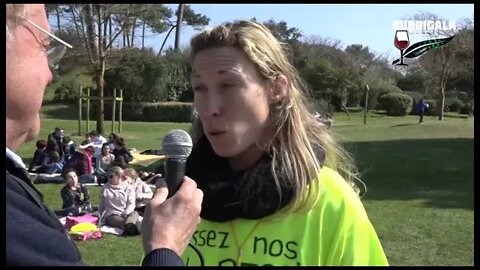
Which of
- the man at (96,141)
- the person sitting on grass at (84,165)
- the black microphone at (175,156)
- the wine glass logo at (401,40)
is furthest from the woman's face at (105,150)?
the black microphone at (175,156)

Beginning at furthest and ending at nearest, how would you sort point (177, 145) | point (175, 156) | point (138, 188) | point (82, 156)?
1. point (82, 156)
2. point (138, 188)
3. point (177, 145)
4. point (175, 156)

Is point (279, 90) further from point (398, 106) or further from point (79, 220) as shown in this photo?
point (398, 106)

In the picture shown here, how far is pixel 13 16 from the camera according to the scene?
4.95ft

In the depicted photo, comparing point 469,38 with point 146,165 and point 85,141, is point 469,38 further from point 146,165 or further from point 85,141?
point 85,141

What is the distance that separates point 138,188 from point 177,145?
28.0ft

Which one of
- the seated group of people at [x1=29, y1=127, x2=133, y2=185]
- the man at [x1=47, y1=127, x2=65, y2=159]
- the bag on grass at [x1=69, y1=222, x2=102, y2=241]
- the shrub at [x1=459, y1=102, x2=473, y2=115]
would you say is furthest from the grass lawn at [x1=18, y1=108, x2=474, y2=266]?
the shrub at [x1=459, y1=102, x2=473, y2=115]

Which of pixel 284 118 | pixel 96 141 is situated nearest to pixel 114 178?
pixel 96 141

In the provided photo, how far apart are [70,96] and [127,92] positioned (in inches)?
125

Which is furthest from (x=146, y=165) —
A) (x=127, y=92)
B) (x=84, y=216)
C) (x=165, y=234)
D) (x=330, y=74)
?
(x=165, y=234)

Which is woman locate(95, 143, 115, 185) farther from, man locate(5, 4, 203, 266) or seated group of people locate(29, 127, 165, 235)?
man locate(5, 4, 203, 266)

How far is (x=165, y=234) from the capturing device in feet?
5.32

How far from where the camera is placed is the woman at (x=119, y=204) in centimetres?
952

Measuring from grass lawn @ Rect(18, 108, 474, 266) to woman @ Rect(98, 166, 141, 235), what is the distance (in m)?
0.38

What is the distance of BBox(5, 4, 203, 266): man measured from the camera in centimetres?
130
